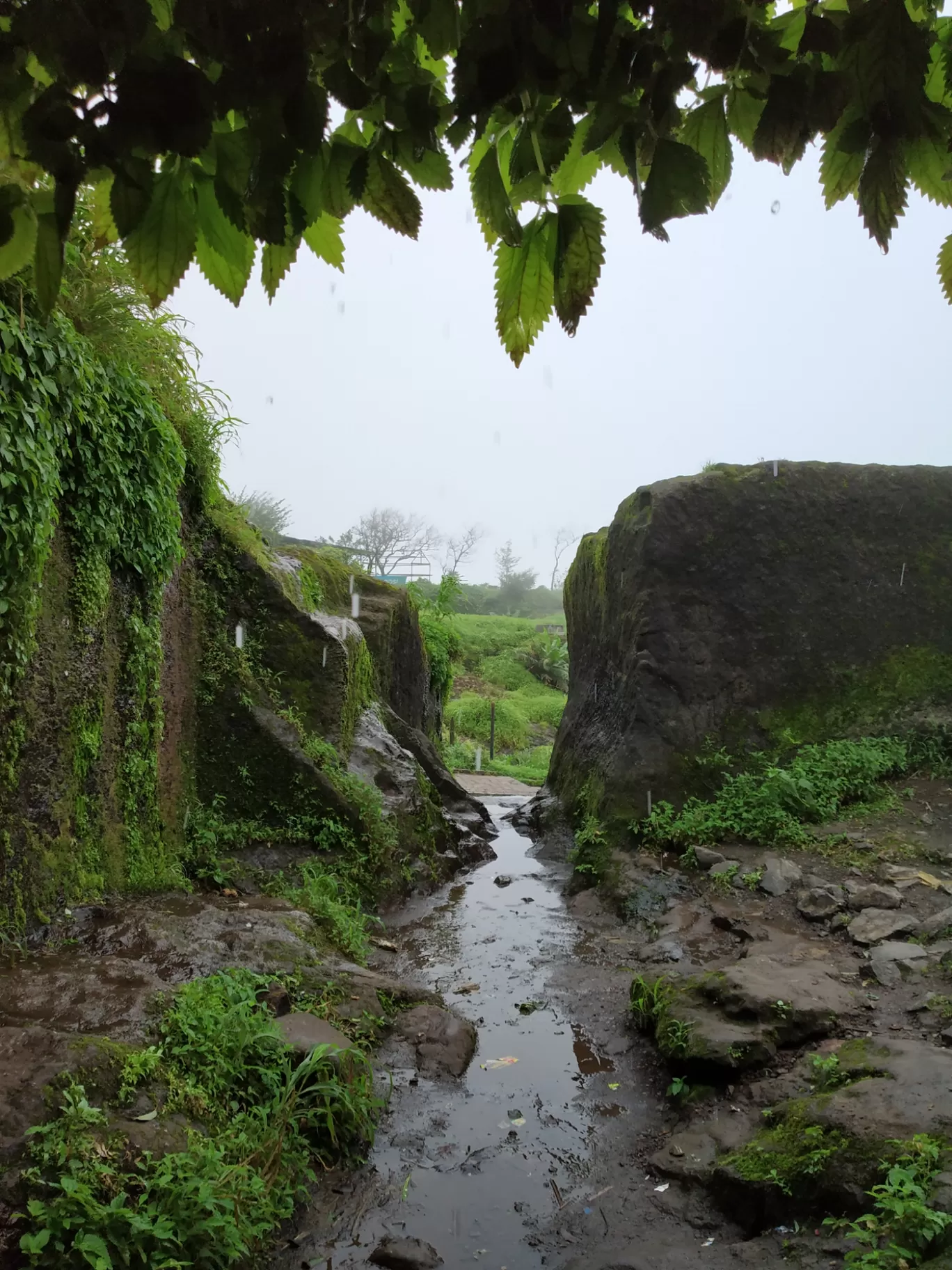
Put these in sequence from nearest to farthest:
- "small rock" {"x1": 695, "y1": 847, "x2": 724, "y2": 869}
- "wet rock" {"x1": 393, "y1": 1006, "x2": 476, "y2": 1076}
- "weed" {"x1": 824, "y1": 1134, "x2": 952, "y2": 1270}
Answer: "weed" {"x1": 824, "y1": 1134, "x2": 952, "y2": 1270} → "wet rock" {"x1": 393, "y1": 1006, "x2": 476, "y2": 1076} → "small rock" {"x1": 695, "y1": 847, "x2": 724, "y2": 869}

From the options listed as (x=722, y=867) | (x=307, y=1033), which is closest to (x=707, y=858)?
(x=722, y=867)

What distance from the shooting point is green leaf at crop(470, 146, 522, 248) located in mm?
1061

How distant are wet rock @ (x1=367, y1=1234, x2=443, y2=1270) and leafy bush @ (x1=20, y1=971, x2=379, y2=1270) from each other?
356 mm

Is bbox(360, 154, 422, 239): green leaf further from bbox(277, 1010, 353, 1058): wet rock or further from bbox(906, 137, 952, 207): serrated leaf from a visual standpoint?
bbox(277, 1010, 353, 1058): wet rock

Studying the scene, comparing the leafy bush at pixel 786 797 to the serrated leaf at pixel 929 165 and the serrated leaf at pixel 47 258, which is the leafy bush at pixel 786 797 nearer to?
the serrated leaf at pixel 929 165

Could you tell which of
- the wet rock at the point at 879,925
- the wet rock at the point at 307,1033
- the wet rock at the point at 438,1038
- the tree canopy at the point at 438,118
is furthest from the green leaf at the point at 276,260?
the wet rock at the point at 879,925

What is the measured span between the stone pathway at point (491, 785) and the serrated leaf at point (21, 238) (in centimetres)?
1544

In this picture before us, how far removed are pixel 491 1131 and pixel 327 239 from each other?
3.87 meters

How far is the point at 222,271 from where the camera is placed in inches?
42.4

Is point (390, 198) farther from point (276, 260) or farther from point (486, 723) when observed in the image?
point (486, 723)

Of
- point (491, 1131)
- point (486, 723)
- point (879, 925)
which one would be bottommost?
point (486, 723)

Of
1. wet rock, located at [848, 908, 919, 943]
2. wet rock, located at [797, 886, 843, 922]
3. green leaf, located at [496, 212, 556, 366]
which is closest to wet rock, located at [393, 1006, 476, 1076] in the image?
wet rock, located at [848, 908, 919, 943]

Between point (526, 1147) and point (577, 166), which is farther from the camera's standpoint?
point (526, 1147)

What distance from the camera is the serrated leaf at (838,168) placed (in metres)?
1.06
